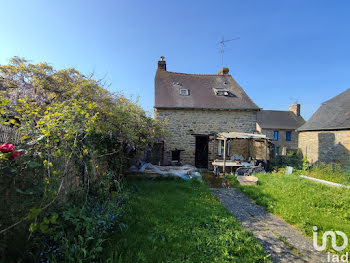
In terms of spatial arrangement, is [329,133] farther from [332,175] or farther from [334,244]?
[334,244]

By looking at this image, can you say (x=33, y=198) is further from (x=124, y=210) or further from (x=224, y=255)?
(x=224, y=255)

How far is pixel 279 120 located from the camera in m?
24.0

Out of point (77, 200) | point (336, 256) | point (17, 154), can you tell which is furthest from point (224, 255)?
point (17, 154)

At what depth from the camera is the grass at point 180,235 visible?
2.39 metres

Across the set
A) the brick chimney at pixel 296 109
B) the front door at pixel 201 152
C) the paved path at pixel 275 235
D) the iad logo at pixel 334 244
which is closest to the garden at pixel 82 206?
the paved path at pixel 275 235

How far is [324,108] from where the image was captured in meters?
13.1

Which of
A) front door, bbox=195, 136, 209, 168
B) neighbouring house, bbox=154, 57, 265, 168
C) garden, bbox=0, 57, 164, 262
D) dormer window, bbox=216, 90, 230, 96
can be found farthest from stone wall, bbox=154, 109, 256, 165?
garden, bbox=0, 57, 164, 262

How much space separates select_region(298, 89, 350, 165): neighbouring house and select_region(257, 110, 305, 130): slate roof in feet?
31.5

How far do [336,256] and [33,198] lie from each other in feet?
14.7

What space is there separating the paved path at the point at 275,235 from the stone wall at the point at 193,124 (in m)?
6.24

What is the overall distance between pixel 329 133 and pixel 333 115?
159cm

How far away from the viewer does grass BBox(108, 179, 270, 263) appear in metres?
2.39

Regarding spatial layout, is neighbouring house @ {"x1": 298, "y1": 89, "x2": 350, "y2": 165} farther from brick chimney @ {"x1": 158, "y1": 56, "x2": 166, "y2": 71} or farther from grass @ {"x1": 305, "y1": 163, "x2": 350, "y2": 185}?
brick chimney @ {"x1": 158, "y1": 56, "x2": 166, "y2": 71}

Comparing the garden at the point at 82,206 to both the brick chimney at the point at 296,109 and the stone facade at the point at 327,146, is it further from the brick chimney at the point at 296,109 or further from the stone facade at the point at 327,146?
the brick chimney at the point at 296,109
